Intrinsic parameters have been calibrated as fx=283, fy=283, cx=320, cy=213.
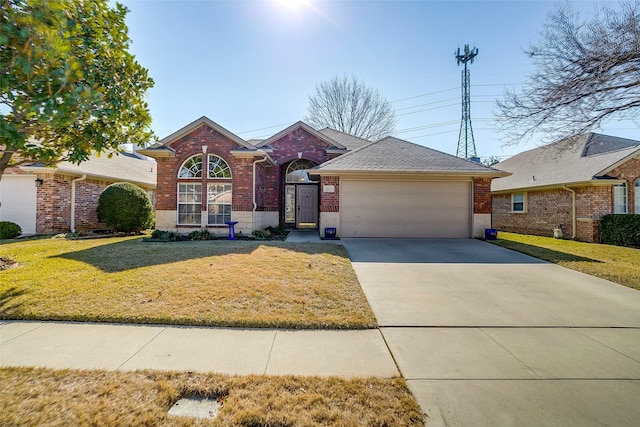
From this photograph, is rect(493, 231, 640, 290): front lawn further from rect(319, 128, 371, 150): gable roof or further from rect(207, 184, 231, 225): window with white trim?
rect(207, 184, 231, 225): window with white trim

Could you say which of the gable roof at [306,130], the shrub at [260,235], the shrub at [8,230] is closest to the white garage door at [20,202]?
the shrub at [8,230]

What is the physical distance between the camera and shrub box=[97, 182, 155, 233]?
12.8 meters

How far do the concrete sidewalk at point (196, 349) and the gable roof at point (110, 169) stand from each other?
33.0ft

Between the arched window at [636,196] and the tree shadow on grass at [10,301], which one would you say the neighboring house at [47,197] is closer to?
the tree shadow on grass at [10,301]

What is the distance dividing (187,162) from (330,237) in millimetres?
6806

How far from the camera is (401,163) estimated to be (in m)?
11.7

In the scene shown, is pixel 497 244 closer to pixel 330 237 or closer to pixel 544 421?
pixel 330 237

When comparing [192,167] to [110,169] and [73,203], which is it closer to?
[73,203]

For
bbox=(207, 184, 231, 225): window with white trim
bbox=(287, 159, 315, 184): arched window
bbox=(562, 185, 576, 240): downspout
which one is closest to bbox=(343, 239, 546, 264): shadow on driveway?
bbox=(207, 184, 231, 225): window with white trim

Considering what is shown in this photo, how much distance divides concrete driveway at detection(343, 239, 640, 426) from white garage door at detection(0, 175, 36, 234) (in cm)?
1476

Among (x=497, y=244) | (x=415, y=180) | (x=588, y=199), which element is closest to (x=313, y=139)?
(x=415, y=180)

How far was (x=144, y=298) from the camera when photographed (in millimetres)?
4820

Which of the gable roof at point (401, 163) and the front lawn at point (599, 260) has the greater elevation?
the gable roof at point (401, 163)

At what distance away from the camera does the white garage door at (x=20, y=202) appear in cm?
1241
